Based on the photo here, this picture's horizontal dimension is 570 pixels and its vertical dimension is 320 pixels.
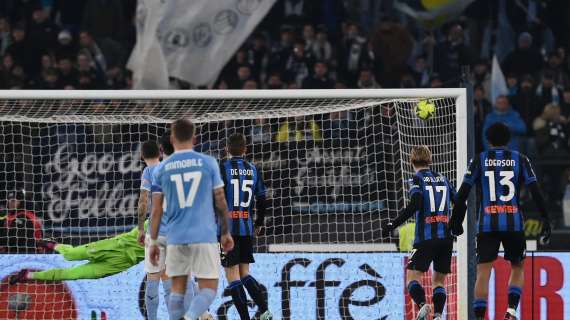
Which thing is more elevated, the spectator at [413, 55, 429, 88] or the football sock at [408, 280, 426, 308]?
the spectator at [413, 55, 429, 88]

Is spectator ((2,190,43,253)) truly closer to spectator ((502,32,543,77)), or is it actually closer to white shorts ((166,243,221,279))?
white shorts ((166,243,221,279))

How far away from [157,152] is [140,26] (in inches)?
219

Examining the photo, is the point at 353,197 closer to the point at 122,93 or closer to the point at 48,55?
the point at 122,93

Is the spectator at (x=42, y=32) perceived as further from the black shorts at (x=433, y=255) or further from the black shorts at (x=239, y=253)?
the black shorts at (x=433, y=255)

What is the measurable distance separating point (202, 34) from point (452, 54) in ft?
11.3

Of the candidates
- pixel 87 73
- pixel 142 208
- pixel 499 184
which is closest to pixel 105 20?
pixel 87 73

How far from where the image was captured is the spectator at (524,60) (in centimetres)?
1831

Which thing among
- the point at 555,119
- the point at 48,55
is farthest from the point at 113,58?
the point at 555,119

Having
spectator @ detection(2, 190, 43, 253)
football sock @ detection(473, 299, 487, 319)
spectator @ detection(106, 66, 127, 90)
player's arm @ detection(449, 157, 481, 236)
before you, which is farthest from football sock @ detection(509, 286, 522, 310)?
spectator @ detection(106, 66, 127, 90)

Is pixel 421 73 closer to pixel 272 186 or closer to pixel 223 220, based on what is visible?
pixel 272 186

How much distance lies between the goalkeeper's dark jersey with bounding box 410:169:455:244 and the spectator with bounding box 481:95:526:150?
513 centimetres

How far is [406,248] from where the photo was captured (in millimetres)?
13734

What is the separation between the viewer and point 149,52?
54.0 feet

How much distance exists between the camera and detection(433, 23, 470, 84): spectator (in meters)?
17.7
